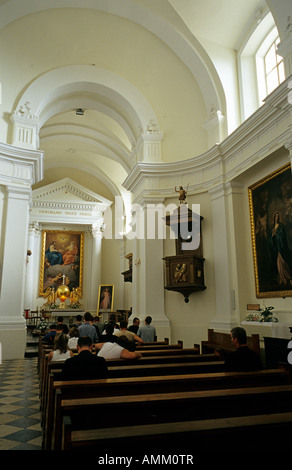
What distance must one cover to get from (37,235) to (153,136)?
9.30 m

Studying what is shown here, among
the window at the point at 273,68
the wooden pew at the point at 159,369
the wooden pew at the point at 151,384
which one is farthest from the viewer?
the window at the point at 273,68

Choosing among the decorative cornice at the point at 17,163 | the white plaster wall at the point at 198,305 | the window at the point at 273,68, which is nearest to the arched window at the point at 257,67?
the window at the point at 273,68

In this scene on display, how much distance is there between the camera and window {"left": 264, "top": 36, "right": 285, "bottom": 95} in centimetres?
840

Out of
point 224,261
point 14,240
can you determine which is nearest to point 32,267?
point 14,240

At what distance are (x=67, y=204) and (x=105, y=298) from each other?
4845mm

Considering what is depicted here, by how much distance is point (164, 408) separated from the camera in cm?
243

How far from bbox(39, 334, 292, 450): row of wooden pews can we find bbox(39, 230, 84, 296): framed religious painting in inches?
586

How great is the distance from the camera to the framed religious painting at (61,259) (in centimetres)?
1794

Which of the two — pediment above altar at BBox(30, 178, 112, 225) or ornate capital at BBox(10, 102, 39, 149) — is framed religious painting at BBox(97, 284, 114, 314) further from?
ornate capital at BBox(10, 102, 39, 149)

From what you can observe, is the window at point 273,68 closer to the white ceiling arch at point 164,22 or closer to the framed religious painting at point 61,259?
the white ceiling arch at point 164,22

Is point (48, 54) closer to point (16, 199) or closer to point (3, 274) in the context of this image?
point (16, 199)

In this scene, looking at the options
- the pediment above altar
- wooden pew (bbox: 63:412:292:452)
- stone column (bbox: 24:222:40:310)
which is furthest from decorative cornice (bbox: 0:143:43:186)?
wooden pew (bbox: 63:412:292:452)

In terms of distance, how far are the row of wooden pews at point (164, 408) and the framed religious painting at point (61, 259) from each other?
1488 centimetres

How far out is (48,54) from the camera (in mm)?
10680
